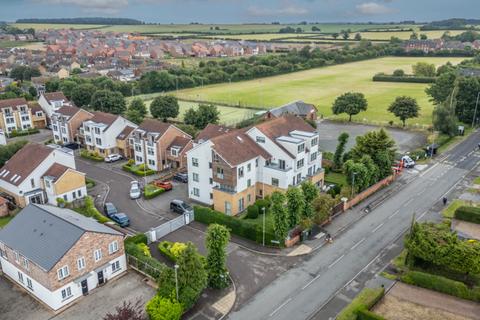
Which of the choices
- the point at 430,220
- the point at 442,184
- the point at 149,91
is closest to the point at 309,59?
the point at 149,91

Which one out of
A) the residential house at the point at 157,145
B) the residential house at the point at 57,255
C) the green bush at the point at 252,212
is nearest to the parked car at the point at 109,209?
the residential house at the point at 57,255

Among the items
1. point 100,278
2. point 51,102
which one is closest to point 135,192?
point 100,278

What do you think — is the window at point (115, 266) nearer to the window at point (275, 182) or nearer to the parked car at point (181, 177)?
the window at point (275, 182)

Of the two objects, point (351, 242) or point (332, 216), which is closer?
point (351, 242)

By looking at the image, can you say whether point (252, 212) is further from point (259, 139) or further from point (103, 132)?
point (103, 132)

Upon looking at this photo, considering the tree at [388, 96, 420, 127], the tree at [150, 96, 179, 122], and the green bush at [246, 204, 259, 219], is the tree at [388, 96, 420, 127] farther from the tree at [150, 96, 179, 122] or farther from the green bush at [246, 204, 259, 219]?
the green bush at [246, 204, 259, 219]

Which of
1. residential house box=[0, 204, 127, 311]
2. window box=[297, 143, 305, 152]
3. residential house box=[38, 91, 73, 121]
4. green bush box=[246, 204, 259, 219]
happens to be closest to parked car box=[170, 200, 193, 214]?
green bush box=[246, 204, 259, 219]

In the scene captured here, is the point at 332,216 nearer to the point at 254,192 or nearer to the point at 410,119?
the point at 254,192
